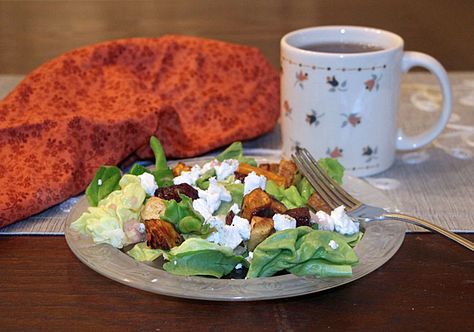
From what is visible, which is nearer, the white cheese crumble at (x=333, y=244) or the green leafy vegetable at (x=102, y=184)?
the white cheese crumble at (x=333, y=244)

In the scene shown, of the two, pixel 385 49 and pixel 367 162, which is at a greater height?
pixel 385 49

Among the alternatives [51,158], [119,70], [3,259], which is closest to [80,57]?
[119,70]

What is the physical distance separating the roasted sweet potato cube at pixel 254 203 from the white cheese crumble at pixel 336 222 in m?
0.04

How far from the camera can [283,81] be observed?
83 cm

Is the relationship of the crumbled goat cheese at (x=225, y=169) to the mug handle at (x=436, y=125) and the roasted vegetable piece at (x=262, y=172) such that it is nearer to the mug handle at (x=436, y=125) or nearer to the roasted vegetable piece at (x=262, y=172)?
the roasted vegetable piece at (x=262, y=172)

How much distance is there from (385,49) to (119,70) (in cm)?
32

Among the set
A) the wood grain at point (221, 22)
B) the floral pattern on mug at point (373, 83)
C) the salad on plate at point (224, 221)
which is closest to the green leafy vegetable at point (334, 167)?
the salad on plate at point (224, 221)

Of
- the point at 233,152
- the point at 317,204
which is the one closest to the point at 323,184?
the point at 317,204

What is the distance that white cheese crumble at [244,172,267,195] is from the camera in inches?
25.9

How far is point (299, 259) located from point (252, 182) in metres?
0.11

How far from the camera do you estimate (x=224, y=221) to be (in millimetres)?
624

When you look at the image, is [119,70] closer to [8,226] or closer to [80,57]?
[80,57]

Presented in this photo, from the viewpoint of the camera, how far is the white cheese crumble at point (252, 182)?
0.66 meters

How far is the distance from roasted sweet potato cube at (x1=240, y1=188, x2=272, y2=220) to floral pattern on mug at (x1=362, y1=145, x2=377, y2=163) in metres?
0.21
